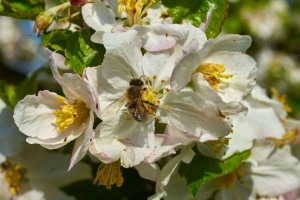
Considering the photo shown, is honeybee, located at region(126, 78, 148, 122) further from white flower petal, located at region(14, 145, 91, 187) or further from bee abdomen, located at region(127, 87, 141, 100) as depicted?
white flower petal, located at region(14, 145, 91, 187)

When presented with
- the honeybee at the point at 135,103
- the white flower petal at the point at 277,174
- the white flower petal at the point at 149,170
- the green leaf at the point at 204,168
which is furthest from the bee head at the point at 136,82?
the white flower petal at the point at 277,174

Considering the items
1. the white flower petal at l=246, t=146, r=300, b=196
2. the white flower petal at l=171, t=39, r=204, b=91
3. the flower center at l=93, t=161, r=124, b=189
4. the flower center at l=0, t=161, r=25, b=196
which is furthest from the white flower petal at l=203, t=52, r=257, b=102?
the flower center at l=0, t=161, r=25, b=196

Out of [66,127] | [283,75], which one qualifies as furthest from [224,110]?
[283,75]

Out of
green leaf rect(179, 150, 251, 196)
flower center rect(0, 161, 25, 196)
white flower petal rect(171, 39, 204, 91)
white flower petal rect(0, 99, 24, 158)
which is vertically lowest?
flower center rect(0, 161, 25, 196)

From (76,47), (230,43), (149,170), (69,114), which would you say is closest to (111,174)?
(149,170)

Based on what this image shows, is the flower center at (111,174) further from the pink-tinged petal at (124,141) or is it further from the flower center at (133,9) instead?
the flower center at (133,9)
